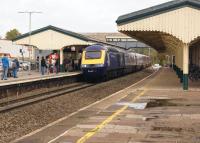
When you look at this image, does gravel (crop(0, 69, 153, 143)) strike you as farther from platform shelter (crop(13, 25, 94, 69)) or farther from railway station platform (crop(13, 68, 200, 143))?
platform shelter (crop(13, 25, 94, 69))

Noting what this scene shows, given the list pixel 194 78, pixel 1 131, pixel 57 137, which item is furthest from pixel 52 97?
pixel 194 78

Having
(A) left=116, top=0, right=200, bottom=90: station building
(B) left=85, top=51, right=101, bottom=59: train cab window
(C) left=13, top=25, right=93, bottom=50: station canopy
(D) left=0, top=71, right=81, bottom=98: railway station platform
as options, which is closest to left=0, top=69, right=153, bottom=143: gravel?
(D) left=0, top=71, right=81, bottom=98: railway station platform

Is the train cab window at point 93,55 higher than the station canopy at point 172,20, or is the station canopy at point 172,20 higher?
the station canopy at point 172,20

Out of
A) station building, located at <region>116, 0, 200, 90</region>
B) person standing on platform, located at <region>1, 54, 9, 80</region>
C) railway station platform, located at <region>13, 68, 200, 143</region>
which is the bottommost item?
railway station platform, located at <region>13, 68, 200, 143</region>

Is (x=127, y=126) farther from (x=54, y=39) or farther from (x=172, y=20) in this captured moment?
(x=54, y=39)

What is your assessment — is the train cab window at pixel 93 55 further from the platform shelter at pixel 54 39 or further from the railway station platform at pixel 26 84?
the platform shelter at pixel 54 39

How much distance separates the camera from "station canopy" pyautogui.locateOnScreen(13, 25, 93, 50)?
179 feet

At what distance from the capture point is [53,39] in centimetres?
5566

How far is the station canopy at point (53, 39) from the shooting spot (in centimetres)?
5469

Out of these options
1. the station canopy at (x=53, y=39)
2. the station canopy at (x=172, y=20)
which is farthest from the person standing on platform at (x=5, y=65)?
the station canopy at (x=53, y=39)

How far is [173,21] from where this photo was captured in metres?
27.4

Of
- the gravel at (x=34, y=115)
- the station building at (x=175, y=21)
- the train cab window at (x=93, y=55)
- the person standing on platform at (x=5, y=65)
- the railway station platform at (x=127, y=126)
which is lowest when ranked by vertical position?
the gravel at (x=34, y=115)

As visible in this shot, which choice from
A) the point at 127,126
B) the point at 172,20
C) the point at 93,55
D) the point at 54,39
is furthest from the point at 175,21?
the point at 54,39

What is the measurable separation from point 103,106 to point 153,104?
1896mm
